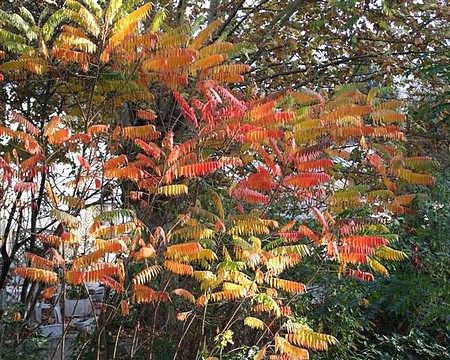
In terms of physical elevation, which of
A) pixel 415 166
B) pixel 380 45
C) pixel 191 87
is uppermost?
pixel 380 45

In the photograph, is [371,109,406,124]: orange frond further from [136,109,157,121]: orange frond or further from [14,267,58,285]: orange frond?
[14,267,58,285]: orange frond

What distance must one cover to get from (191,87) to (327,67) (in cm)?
331

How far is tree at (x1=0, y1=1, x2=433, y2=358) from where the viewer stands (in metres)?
3.84

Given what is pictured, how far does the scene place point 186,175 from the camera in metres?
3.79

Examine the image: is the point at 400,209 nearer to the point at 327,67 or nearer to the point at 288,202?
the point at 288,202

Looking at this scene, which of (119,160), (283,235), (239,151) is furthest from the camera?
(239,151)

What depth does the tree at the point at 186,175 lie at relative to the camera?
3838 millimetres

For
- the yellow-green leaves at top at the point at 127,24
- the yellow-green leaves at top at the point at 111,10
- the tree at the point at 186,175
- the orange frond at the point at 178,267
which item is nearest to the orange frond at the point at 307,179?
the tree at the point at 186,175

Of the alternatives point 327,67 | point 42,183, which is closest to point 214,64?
point 42,183

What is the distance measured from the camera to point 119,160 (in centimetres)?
388

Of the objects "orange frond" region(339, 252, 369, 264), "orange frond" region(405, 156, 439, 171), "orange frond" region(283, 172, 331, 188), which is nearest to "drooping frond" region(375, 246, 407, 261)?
"orange frond" region(339, 252, 369, 264)

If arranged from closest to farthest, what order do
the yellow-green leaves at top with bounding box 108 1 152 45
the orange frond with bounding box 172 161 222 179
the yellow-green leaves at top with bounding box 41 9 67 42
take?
the orange frond with bounding box 172 161 222 179 → the yellow-green leaves at top with bounding box 108 1 152 45 → the yellow-green leaves at top with bounding box 41 9 67 42

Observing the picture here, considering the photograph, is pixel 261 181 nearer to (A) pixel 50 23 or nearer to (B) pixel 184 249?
(B) pixel 184 249

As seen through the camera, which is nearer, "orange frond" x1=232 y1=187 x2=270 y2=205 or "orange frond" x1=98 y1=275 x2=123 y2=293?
"orange frond" x1=98 y1=275 x2=123 y2=293
